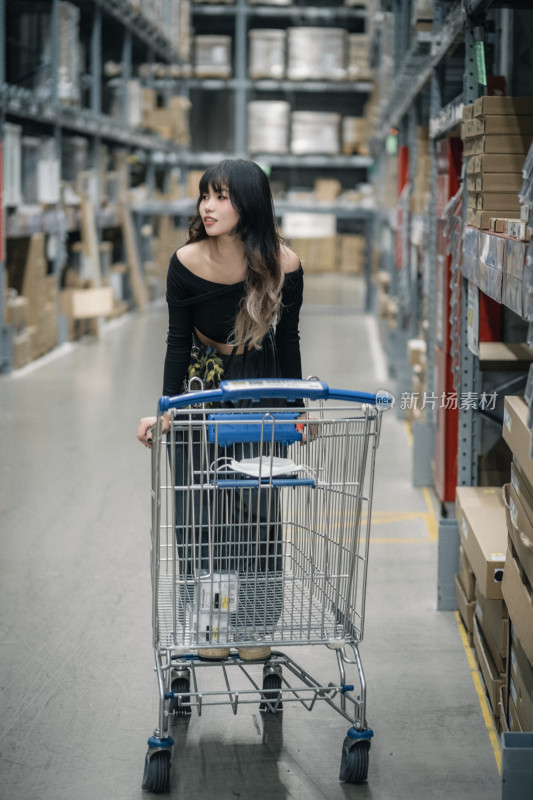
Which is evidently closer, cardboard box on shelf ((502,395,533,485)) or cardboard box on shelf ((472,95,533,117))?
cardboard box on shelf ((502,395,533,485))

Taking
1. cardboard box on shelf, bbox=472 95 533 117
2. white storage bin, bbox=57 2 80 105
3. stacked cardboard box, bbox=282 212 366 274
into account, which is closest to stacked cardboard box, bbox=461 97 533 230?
cardboard box on shelf, bbox=472 95 533 117

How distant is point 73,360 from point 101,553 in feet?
19.6

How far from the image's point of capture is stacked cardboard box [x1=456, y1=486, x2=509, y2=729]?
3100 millimetres

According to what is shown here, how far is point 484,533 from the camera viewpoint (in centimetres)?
339

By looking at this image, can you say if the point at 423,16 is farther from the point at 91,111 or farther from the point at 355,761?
the point at 91,111

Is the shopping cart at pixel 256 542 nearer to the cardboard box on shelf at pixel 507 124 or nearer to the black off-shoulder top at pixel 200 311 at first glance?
the black off-shoulder top at pixel 200 311

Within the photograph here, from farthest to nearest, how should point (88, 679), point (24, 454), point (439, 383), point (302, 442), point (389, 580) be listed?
point (24, 454), point (439, 383), point (389, 580), point (88, 679), point (302, 442)

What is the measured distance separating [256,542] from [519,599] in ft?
2.18

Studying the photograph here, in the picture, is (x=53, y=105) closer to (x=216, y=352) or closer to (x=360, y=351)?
(x=360, y=351)

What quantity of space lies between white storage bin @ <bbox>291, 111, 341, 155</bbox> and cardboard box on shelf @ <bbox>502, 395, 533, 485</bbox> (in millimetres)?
15423

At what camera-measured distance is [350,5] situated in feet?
58.8

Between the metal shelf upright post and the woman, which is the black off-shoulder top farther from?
the metal shelf upright post

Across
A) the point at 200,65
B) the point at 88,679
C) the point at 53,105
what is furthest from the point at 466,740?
the point at 200,65

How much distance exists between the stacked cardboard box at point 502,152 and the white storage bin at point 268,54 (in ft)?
48.7
